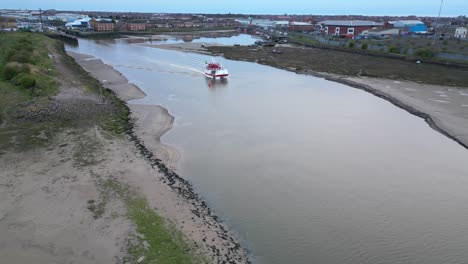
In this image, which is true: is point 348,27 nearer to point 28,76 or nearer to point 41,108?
point 28,76

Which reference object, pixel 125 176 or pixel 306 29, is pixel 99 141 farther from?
pixel 306 29

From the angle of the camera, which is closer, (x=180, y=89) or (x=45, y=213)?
(x=45, y=213)

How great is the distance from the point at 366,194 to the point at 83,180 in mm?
9136

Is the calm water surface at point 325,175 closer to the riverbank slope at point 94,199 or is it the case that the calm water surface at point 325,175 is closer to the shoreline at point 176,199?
the shoreline at point 176,199

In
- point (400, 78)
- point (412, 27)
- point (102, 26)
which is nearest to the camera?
point (400, 78)

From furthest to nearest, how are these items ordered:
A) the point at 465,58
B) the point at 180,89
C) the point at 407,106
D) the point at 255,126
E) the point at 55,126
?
the point at 465,58 → the point at 180,89 → the point at 407,106 → the point at 255,126 → the point at 55,126

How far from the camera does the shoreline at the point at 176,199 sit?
8102mm

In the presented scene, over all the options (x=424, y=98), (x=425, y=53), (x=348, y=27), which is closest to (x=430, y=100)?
(x=424, y=98)

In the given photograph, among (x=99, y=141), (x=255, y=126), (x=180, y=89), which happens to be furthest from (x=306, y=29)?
(x=99, y=141)

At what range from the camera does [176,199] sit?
32.7ft

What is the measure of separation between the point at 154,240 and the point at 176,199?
210cm

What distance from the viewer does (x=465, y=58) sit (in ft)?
109

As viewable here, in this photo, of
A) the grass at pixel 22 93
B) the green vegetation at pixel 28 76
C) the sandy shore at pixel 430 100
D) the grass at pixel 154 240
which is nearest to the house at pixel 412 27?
the sandy shore at pixel 430 100

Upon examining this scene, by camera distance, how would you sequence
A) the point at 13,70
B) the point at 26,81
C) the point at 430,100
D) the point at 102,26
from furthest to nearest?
the point at 102,26, the point at 430,100, the point at 13,70, the point at 26,81
